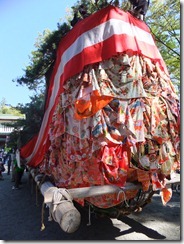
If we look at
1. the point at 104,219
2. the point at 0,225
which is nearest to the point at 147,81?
the point at 104,219

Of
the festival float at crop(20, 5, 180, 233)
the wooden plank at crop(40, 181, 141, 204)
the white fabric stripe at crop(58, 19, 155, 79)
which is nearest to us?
the wooden plank at crop(40, 181, 141, 204)

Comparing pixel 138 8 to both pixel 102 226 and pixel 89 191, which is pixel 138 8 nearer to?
pixel 89 191

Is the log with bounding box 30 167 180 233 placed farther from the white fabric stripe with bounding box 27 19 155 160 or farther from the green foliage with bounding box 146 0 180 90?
the green foliage with bounding box 146 0 180 90

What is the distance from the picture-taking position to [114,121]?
137 inches

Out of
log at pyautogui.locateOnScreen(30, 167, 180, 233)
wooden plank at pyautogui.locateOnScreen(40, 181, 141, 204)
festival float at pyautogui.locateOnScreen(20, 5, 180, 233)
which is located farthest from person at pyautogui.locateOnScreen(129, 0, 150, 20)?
wooden plank at pyautogui.locateOnScreen(40, 181, 141, 204)

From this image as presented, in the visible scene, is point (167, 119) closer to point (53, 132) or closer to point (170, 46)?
point (53, 132)

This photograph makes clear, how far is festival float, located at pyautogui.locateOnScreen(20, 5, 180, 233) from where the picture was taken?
10.9 ft

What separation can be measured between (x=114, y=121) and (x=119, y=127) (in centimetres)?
11

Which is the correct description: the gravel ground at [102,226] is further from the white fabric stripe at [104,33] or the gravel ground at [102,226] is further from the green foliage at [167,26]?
the green foliage at [167,26]

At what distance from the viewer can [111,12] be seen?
4020 millimetres

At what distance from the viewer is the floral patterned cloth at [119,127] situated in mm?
3344

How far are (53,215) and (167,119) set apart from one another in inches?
79.9

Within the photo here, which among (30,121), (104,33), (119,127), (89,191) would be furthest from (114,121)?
(30,121)

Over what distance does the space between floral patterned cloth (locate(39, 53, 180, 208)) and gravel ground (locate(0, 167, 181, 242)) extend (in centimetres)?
105
